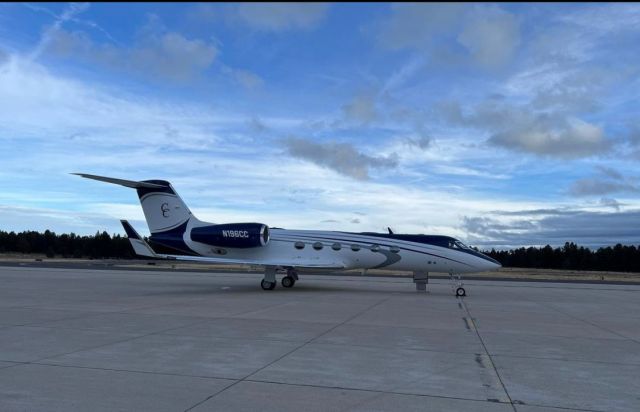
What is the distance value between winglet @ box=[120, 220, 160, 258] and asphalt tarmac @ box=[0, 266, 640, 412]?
617cm

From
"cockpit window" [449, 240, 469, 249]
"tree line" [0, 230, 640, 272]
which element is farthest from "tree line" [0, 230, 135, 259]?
"cockpit window" [449, 240, 469, 249]

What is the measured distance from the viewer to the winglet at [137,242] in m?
22.2

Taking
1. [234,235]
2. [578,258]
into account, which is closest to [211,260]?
[234,235]

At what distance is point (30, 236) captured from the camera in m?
121

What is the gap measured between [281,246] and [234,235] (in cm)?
227

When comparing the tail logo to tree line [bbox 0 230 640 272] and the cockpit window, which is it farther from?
tree line [bbox 0 230 640 272]

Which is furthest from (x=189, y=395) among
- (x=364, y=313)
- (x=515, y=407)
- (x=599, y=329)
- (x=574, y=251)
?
(x=574, y=251)

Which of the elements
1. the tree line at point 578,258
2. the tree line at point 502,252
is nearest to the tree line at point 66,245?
the tree line at point 502,252

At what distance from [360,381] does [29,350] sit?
223 inches

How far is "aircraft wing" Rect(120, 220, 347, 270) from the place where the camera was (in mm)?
22234

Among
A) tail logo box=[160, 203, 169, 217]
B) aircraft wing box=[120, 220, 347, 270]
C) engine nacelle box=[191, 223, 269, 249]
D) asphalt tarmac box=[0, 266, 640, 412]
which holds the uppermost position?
tail logo box=[160, 203, 169, 217]

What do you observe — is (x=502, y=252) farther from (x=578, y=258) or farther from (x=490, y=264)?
(x=490, y=264)

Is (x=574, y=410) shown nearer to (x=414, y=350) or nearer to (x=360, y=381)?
(x=360, y=381)

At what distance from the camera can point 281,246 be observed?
24766 mm
